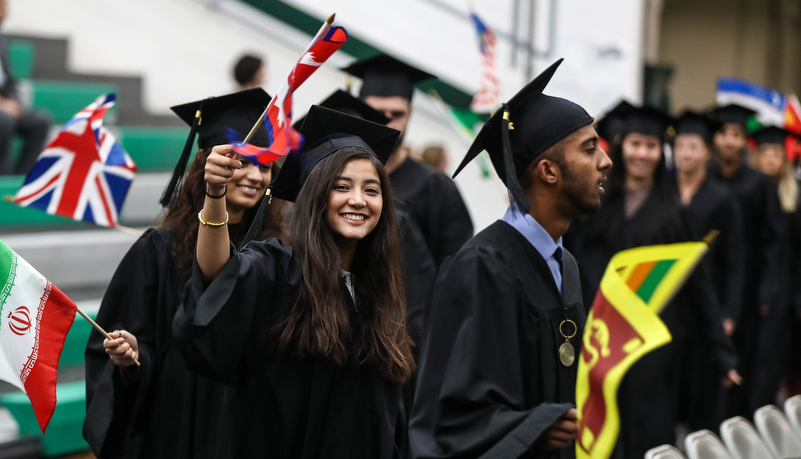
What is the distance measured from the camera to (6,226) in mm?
6281

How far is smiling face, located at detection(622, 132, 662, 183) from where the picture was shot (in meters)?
5.53

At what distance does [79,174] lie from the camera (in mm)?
4371

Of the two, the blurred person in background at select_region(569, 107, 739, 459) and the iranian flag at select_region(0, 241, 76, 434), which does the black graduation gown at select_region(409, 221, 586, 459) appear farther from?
the blurred person in background at select_region(569, 107, 739, 459)

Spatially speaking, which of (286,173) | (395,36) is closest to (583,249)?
(286,173)

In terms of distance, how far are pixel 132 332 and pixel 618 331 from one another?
165 cm

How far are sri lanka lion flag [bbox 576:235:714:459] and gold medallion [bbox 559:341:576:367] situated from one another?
0.13 metres

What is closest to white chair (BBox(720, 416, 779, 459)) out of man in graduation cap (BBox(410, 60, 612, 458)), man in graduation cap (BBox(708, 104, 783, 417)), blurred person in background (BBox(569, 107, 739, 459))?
blurred person in background (BBox(569, 107, 739, 459))

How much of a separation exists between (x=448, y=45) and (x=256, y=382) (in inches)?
290

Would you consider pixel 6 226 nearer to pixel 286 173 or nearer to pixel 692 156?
pixel 286 173

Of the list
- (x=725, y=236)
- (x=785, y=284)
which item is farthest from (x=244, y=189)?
(x=785, y=284)

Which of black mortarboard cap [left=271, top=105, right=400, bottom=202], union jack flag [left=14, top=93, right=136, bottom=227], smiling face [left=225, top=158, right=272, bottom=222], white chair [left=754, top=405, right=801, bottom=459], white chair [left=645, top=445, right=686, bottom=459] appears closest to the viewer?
black mortarboard cap [left=271, top=105, right=400, bottom=202]

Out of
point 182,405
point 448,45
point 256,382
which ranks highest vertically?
point 448,45

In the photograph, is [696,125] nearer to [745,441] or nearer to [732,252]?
[732,252]

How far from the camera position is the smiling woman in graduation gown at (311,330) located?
8.57 feet
